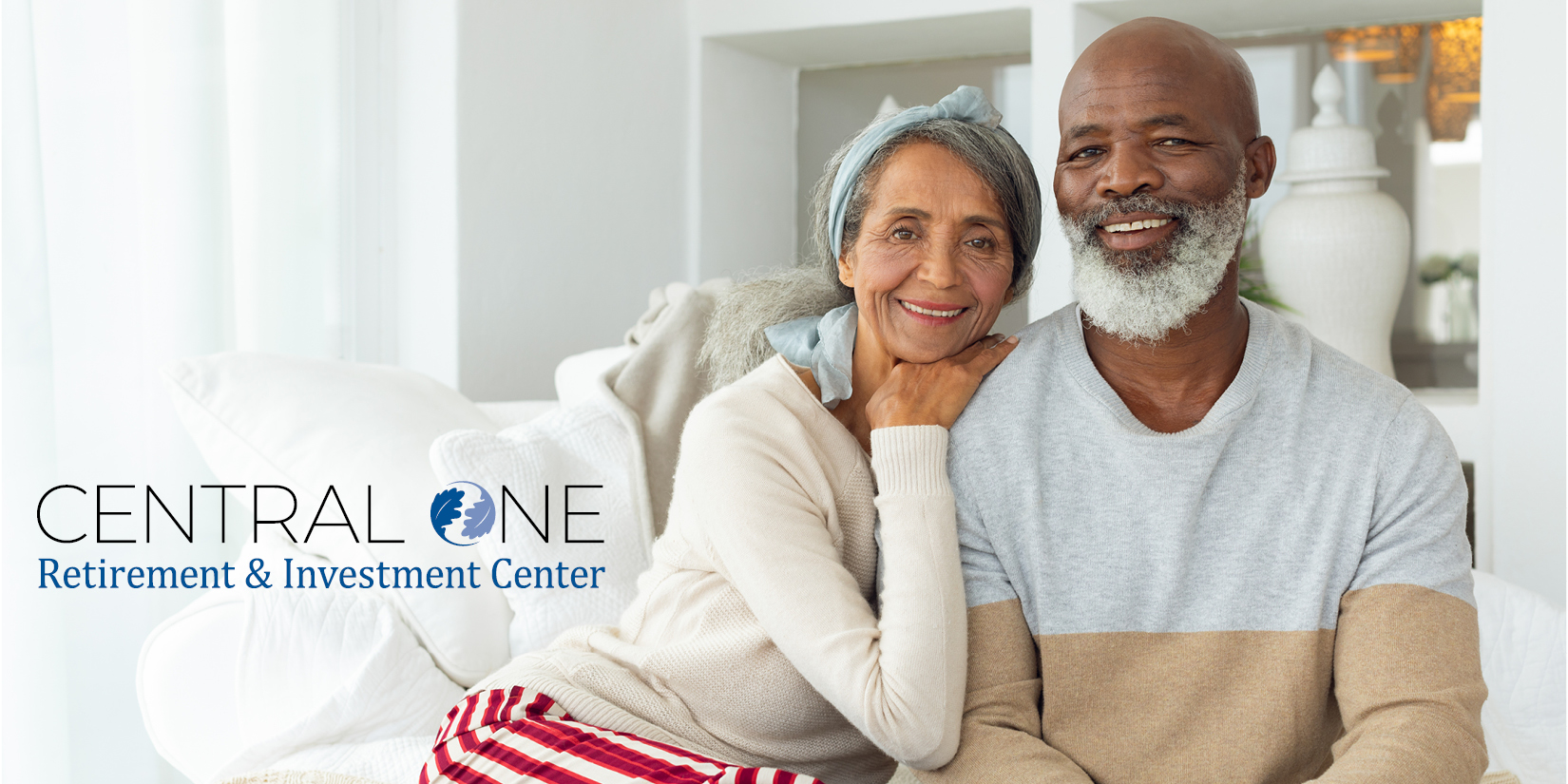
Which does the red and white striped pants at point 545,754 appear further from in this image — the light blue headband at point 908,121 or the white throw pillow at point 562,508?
the light blue headband at point 908,121

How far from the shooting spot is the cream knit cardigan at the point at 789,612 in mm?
1111

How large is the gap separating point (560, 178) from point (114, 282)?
3.31 feet

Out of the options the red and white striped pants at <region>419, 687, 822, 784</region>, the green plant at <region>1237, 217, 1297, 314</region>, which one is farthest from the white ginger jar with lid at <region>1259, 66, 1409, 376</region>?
the red and white striped pants at <region>419, 687, 822, 784</region>

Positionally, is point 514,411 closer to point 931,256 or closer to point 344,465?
point 344,465

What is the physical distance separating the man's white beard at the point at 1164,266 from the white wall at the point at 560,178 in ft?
5.11

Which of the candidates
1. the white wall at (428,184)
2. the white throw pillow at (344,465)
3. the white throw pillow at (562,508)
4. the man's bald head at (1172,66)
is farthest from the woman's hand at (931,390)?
the white wall at (428,184)

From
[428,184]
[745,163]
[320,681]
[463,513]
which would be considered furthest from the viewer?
[745,163]

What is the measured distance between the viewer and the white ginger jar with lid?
2.50 meters

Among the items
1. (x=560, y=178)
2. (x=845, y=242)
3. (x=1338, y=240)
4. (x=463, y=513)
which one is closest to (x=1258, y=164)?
(x=845, y=242)

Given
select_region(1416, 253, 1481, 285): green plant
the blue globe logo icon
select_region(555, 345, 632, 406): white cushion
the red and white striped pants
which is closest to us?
the red and white striped pants

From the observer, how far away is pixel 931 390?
124 cm

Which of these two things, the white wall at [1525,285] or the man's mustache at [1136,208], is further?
the white wall at [1525,285]

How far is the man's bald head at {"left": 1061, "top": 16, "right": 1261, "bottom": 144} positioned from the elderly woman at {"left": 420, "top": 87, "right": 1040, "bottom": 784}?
0.14 meters

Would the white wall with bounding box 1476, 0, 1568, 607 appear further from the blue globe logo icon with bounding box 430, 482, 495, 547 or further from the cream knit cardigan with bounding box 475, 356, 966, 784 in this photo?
the blue globe logo icon with bounding box 430, 482, 495, 547
